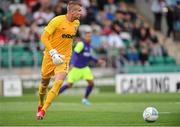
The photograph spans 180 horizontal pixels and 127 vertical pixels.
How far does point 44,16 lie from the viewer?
107ft

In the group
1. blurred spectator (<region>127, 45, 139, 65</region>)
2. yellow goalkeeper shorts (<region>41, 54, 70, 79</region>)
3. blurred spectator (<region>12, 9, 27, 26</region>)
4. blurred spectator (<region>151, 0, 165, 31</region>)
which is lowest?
yellow goalkeeper shorts (<region>41, 54, 70, 79</region>)

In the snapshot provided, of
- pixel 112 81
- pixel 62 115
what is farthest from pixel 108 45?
pixel 62 115

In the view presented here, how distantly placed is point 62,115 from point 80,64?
6853 mm

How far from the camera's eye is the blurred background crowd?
30.6 m

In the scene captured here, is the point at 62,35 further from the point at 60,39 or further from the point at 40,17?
the point at 40,17

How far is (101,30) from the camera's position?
33.3 meters

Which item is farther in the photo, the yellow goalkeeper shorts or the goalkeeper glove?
the yellow goalkeeper shorts

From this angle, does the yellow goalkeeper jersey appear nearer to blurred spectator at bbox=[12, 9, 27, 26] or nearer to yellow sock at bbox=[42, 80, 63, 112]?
yellow sock at bbox=[42, 80, 63, 112]

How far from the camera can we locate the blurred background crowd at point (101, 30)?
30.6 metres

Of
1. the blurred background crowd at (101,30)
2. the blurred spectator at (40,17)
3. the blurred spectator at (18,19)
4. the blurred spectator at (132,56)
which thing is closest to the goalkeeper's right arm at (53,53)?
the blurred background crowd at (101,30)

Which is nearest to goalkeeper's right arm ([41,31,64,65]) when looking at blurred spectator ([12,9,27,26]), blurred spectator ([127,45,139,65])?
blurred spectator ([12,9,27,26])

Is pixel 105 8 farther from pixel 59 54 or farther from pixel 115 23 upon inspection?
pixel 59 54

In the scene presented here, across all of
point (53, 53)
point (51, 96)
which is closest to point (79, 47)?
point (53, 53)

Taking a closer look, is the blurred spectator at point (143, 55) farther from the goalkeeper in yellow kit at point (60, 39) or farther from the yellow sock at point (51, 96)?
the yellow sock at point (51, 96)
